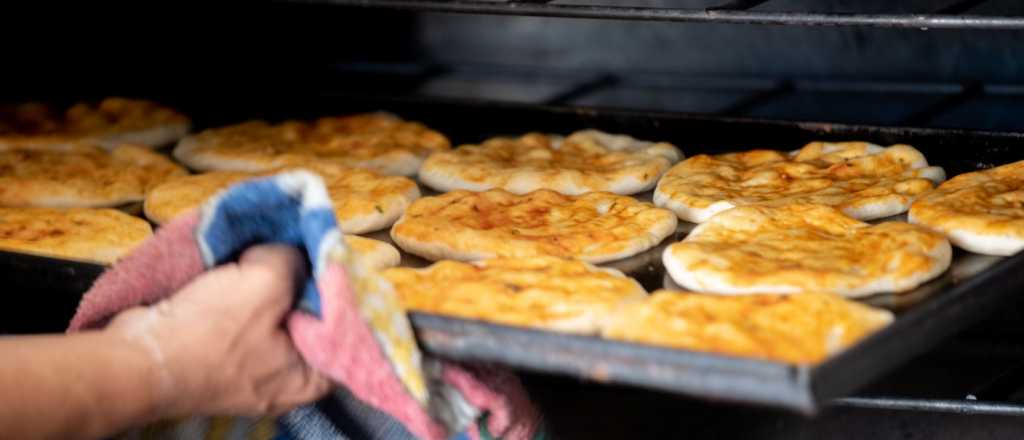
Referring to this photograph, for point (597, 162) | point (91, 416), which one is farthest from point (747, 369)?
point (597, 162)

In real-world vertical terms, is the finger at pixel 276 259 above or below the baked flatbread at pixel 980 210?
above

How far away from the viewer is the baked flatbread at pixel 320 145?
3277 mm

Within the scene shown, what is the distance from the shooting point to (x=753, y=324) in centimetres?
194

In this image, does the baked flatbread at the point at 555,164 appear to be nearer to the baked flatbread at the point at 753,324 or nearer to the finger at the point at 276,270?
the baked flatbread at the point at 753,324

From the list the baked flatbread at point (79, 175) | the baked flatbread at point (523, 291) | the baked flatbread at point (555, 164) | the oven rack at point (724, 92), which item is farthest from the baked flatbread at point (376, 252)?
the oven rack at point (724, 92)

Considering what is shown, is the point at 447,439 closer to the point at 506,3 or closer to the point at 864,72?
the point at 506,3

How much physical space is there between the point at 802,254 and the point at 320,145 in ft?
5.21

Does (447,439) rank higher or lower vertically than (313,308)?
lower

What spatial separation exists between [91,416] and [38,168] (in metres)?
1.63

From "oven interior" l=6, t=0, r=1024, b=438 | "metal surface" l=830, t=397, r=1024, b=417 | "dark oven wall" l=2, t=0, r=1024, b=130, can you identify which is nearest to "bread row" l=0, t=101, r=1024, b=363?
"oven interior" l=6, t=0, r=1024, b=438

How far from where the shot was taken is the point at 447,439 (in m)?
2.04

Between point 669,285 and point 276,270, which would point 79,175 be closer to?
point 276,270

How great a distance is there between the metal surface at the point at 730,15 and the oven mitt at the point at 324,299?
2.82ft

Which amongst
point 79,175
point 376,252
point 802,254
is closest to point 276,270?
point 376,252
